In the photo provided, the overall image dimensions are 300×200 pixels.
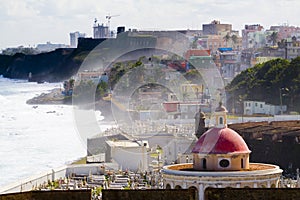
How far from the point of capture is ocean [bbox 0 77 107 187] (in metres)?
49.5

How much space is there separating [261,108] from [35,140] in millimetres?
12823

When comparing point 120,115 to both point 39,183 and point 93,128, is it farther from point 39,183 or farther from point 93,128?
point 39,183

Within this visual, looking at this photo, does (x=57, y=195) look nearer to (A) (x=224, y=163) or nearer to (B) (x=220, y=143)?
(A) (x=224, y=163)

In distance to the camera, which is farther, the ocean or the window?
the ocean

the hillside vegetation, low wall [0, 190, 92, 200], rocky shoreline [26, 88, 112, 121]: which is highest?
the hillside vegetation

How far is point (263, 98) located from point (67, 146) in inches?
611

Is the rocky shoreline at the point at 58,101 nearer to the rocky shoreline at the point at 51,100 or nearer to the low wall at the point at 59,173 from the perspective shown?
the rocky shoreline at the point at 51,100

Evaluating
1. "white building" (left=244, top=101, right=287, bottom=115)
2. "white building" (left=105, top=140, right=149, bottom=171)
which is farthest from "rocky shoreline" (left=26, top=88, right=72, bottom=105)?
"white building" (left=105, top=140, right=149, bottom=171)

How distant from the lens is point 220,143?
25.1 meters

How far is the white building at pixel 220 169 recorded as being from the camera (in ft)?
79.0

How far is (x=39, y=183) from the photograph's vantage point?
116 feet

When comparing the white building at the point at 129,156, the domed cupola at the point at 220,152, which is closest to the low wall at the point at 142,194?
the domed cupola at the point at 220,152

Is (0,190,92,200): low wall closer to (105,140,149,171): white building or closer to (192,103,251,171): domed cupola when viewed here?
(192,103,251,171): domed cupola

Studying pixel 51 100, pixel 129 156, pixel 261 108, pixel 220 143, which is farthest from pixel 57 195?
pixel 51 100
